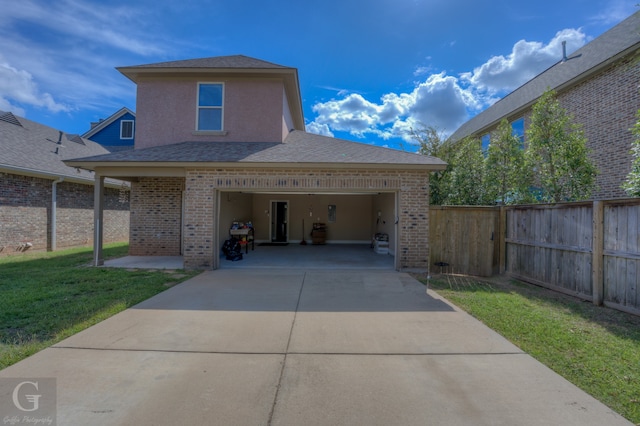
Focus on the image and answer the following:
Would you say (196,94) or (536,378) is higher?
(196,94)

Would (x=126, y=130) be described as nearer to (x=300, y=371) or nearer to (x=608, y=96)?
(x=300, y=371)

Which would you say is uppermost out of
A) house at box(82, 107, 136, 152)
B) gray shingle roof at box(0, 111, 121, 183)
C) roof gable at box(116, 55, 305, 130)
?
house at box(82, 107, 136, 152)

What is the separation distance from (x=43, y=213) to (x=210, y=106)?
25.3 feet

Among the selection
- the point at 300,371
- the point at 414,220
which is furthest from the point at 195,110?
the point at 300,371

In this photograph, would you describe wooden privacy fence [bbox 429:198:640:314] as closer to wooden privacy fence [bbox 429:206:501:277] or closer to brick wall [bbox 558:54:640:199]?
wooden privacy fence [bbox 429:206:501:277]

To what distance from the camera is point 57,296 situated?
5.55 m

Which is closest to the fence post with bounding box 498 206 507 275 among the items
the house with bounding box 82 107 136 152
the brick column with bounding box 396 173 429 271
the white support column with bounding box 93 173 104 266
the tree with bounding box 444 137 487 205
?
the tree with bounding box 444 137 487 205

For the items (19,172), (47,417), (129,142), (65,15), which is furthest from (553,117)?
(129,142)

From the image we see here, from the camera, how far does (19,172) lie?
33.3 ft

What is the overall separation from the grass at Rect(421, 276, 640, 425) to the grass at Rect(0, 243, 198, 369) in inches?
233

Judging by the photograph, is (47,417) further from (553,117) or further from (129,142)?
(129,142)

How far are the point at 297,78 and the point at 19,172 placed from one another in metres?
10.1

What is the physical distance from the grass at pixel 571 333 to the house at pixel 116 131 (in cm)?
2241

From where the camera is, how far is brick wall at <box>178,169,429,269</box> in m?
8.20
